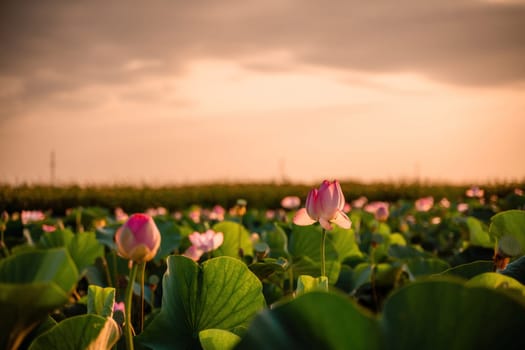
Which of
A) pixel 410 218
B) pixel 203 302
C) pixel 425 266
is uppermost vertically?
pixel 203 302

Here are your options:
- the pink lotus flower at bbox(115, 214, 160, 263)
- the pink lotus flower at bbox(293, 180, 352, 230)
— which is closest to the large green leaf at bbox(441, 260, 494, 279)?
the pink lotus flower at bbox(293, 180, 352, 230)

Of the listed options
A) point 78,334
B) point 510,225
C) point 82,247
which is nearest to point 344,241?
point 82,247

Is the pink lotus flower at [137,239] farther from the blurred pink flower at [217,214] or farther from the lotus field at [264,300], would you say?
the blurred pink flower at [217,214]

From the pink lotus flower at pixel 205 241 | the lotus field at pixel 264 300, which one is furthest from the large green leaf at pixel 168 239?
the pink lotus flower at pixel 205 241

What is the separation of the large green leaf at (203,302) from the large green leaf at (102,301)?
7 centimetres

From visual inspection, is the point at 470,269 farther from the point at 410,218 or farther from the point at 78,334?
the point at 410,218

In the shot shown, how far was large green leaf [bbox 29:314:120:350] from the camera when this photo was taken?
664mm

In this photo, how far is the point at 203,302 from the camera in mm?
928

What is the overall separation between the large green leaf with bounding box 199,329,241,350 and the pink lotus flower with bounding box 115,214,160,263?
0.48 feet

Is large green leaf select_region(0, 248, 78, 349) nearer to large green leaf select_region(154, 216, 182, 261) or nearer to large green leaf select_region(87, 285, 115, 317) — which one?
large green leaf select_region(87, 285, 115, 317)

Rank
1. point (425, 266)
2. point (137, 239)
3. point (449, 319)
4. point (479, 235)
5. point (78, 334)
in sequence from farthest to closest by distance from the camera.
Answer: point (479, 235) → point (425, 266) → point (137, 239) → point (78, 334) → point (449, 319)

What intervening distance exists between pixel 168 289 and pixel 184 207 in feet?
32.9

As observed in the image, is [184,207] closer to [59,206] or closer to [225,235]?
[59,206]

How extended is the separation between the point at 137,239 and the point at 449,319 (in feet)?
1.45
